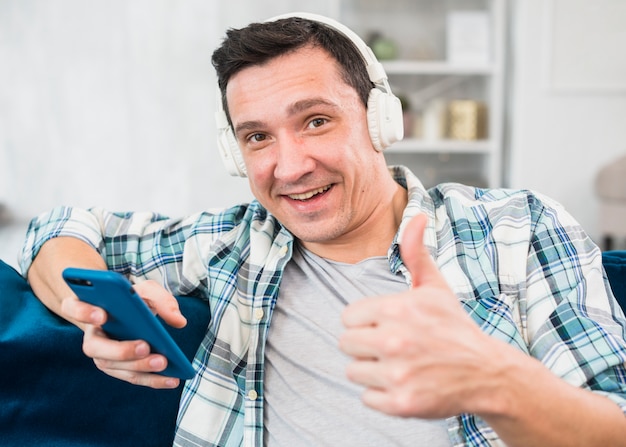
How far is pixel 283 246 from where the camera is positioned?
120cm

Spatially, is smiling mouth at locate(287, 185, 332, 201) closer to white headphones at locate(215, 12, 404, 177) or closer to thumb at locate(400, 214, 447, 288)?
white headphones at locate(215, 12, 404, 177)

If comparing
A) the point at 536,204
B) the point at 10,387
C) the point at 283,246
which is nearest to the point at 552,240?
the point at 536,204

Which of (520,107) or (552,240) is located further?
(520,107)

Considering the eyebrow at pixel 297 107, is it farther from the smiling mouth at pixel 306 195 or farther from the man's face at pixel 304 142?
the smiling mouth at pixel 306 195

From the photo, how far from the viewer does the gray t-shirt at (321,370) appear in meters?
0.98

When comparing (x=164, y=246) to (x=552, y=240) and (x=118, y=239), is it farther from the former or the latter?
(x=552, y=240)

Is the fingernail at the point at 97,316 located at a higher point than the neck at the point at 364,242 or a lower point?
higher

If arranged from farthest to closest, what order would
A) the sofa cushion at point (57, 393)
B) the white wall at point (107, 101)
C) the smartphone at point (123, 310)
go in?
the white wall at point (107, 101) → the sofa cushion at point (57, 393) → the smartphone at point (123, 310)

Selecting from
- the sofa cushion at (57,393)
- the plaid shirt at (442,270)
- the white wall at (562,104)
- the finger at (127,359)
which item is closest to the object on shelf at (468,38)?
the white wall at (562,104)

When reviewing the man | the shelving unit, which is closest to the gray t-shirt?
the man

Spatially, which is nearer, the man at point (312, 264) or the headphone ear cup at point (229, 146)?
the man at point (312, 264)

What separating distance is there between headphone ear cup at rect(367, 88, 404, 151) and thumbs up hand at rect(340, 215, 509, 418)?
574 mm

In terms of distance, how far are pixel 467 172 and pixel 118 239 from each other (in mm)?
3383

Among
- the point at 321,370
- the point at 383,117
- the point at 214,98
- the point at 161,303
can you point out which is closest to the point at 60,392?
the point at 161,303
